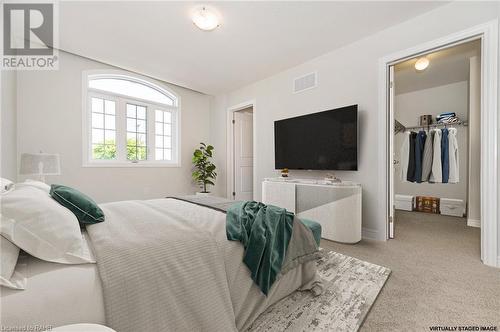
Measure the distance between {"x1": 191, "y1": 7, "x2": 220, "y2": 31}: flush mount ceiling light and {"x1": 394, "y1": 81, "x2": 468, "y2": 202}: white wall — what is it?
347cm

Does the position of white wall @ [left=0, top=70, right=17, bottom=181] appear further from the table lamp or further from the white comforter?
the white comforter

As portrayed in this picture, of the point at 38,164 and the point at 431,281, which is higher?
the point at 38,164

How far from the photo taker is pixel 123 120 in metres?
3.78

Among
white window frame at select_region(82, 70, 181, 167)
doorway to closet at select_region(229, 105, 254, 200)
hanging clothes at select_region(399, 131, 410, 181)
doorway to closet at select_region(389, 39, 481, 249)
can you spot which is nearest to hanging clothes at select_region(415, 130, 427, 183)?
doorway to closet at select_region(389, 39, 481, 249)

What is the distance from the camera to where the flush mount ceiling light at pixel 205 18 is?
2314 millimetres

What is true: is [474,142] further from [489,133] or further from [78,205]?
[78,205]

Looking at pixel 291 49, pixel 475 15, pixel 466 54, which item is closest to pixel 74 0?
pixel 291 49

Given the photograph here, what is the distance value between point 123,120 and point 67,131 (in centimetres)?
81

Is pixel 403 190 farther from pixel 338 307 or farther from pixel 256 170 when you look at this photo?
pixel 338 307

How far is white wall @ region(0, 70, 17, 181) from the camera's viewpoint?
2.29 m

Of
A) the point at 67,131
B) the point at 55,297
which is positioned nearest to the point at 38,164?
the point at 67,131

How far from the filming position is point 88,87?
3.39 metres

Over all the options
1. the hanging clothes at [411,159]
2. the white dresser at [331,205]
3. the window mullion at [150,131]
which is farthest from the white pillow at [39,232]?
the hanging clothes at [411,159]

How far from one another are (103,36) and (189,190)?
2.92 metres
